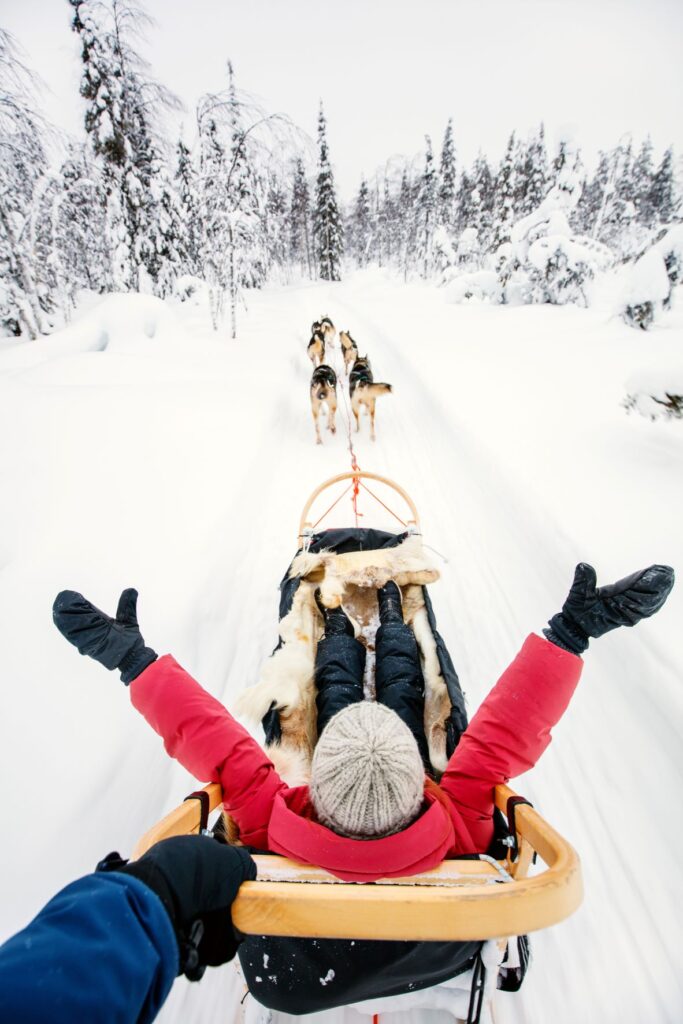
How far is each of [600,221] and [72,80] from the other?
31092 millimetres

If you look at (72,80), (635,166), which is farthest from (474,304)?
(635,166)

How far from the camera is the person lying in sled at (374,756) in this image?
99 centimetres

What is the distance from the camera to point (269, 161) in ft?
25.8

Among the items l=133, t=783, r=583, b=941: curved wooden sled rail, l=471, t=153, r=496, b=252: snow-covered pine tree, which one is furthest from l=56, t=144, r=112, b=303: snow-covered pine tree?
l=471, t=153, r=496, b=252: snow-covered pine tree

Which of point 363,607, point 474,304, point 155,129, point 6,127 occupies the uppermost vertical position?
point 155,129

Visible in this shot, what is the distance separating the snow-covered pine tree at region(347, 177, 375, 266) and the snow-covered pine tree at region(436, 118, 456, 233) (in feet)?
47.6

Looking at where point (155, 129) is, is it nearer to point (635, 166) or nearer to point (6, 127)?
point (6, 127)

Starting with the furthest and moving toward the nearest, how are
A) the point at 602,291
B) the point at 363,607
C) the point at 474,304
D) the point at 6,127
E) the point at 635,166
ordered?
the point at 635,166
the point at 602,291
the point at 474,304
the point at 6,127
the point at 363,607

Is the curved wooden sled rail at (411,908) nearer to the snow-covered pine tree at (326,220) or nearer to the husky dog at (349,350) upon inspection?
the husky dog at (349,350)

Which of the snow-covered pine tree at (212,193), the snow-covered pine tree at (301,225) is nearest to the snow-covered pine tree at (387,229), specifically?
the snow-covered pine tree at (301,225)

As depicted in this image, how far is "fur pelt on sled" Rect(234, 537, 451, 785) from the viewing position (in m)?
1.84

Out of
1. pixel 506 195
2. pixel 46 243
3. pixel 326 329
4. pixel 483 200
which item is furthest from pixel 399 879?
pixel 483 200

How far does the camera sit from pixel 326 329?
33.0 feet

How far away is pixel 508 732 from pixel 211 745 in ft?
3.10
